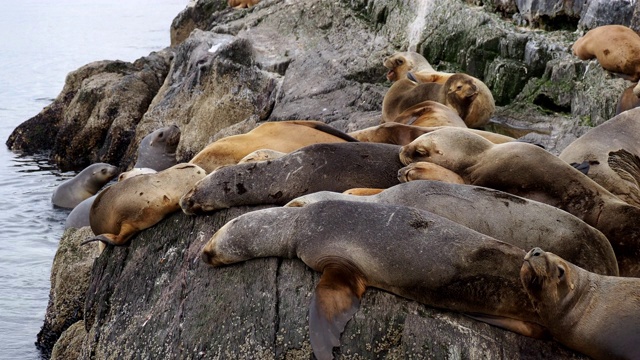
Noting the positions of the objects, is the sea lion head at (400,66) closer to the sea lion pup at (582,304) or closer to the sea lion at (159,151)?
the sea lion at (159,151)

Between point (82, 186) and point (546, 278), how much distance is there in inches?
397

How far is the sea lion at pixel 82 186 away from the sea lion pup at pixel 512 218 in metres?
8.79

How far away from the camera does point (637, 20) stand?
887 centimetres

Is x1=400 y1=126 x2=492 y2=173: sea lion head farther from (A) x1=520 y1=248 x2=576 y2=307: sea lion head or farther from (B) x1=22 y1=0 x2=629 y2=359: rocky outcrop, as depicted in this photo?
(A) x1=520 y1=248 x2=576 y2=307: sea lion head

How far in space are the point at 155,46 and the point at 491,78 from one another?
2393 centimetres

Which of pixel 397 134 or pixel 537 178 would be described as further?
pixel 397 134

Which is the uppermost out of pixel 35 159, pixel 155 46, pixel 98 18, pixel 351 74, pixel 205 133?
pixel 351 74

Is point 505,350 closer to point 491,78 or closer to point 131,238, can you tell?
point 131,238

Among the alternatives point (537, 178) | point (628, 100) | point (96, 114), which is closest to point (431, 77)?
point (628, 100)

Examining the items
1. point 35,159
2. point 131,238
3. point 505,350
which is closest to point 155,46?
point 35,159

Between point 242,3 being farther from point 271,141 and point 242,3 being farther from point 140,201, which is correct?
point 140,201

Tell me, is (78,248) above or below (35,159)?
Answer: above

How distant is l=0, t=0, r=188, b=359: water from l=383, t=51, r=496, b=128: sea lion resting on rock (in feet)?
14.5

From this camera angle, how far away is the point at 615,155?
5543 millimetres
